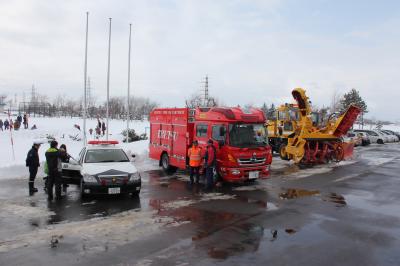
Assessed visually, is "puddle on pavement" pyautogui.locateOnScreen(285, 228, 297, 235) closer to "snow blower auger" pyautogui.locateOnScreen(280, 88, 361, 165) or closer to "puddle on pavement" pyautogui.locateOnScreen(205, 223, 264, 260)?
"puddle on pavement" pyautogui.locateOnScreen(205, 223, 264, 260)

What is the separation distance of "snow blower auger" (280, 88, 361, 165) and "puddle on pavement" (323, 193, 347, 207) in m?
7.59

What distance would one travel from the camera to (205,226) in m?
8.45

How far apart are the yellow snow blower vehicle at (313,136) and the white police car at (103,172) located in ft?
35.4

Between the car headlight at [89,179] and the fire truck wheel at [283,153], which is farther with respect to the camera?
the fire truck wheel at [283,153]

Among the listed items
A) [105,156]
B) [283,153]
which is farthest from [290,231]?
[283,153]

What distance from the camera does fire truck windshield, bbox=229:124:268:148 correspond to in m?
13.2

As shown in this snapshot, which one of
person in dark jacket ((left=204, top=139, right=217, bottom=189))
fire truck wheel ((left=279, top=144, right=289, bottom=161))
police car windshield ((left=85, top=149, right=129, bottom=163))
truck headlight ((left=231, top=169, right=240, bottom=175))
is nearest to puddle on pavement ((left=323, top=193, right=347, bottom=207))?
truck headlight ((left=231, top=169, right=240, bottom=175))

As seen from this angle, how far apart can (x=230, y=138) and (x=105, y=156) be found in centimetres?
414

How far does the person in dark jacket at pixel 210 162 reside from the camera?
42.0 feet

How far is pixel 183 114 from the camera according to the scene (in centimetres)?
1529

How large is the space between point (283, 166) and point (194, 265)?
13.9 meters

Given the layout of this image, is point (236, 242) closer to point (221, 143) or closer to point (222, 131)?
point (221, 143)

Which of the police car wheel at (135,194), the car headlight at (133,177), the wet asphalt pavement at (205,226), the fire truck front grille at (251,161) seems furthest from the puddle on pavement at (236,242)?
the fire truck front grille at (251,161)

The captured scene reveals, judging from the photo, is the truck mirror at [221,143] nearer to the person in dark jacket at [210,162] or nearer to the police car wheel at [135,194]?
the person in dark jacket at [210,162]
